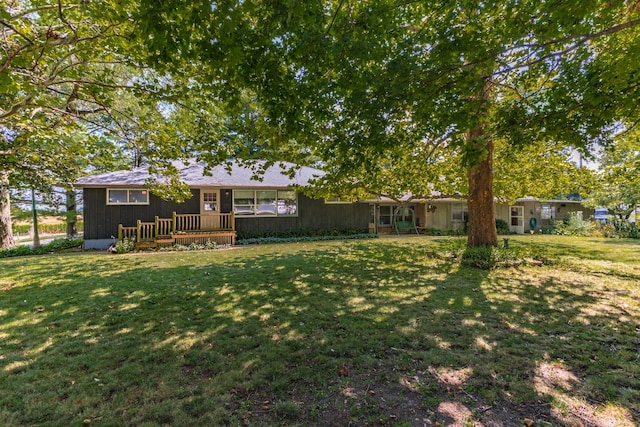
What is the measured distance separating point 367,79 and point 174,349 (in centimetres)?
435

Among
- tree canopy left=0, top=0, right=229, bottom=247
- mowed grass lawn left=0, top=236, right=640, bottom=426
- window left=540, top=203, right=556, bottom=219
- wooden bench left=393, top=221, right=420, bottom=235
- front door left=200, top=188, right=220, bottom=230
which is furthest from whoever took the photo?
window left=540, top=203, right=556, bottom=219

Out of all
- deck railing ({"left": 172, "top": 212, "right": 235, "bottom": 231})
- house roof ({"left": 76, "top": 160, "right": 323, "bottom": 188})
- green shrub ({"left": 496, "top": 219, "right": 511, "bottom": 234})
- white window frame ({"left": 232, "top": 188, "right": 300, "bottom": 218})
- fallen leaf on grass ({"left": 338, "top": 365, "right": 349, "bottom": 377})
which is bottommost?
fallen leaf on grass ({"left": 338, "top": 365, "right": 349, "bottom": 377})

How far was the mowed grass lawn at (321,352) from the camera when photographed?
97.6 inches

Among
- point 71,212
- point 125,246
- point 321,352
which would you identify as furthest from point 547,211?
point 71,212

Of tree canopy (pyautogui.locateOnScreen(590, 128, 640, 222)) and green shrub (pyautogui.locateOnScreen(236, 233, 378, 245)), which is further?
green shrub (pyautogui.locateOnScreen(236, 233, 378, 245))

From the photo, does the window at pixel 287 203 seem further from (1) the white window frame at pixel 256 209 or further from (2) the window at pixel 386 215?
(2) the window at pixel 386 215

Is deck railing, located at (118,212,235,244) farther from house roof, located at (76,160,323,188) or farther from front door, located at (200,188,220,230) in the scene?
house roof, located at (76,160,323,188)

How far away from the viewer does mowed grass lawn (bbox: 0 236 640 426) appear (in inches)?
97.6

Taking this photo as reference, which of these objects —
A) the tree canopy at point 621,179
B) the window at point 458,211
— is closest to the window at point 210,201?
the tree canopy at point 621,179

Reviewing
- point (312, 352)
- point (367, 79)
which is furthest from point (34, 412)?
point (367, 79)

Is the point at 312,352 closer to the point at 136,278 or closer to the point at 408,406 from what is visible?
the point at 408,406

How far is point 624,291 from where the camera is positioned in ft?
19.7

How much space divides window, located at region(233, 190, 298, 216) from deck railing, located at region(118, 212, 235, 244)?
1.11m

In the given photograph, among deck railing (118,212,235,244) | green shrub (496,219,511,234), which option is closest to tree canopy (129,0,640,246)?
deck railing (118,212,235,244)
